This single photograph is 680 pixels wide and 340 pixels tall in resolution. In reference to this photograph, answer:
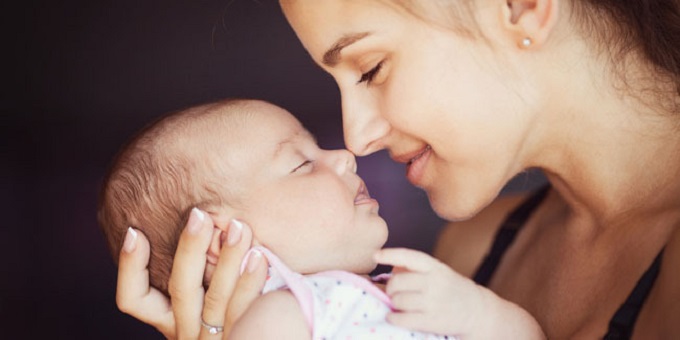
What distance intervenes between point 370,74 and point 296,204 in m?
Answer: 0.27

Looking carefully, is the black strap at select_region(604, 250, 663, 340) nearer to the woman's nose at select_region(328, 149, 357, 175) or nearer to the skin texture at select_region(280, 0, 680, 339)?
the skin texture at select_region(280, 0, 680, 339)

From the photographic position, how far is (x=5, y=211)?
9.35 ft

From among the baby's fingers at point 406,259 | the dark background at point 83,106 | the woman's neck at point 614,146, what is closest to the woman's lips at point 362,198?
the baby's fingers at point 406,259

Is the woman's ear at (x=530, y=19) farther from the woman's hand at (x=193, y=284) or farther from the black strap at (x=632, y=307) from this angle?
the woman's hand at (x=193, y=284)

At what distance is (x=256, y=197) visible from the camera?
1.54m

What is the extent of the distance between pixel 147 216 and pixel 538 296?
0.83m

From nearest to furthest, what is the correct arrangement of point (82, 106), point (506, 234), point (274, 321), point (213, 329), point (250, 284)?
point (274, 321) → point (250, 284) → point (213, 329) → point (506, 234) → point (82, 106)

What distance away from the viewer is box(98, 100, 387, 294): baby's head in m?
1.54

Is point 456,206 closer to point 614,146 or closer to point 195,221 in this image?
point 614,146

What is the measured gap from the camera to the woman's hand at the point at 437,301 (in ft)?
4.63

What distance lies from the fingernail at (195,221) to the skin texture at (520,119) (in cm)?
31

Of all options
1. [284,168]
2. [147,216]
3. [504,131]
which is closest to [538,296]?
[504,131]

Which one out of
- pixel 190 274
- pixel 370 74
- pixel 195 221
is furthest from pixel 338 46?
pixel 190 274

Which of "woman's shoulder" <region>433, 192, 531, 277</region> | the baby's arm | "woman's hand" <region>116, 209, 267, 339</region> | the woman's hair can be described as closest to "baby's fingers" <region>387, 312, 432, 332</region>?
the baby's arm
